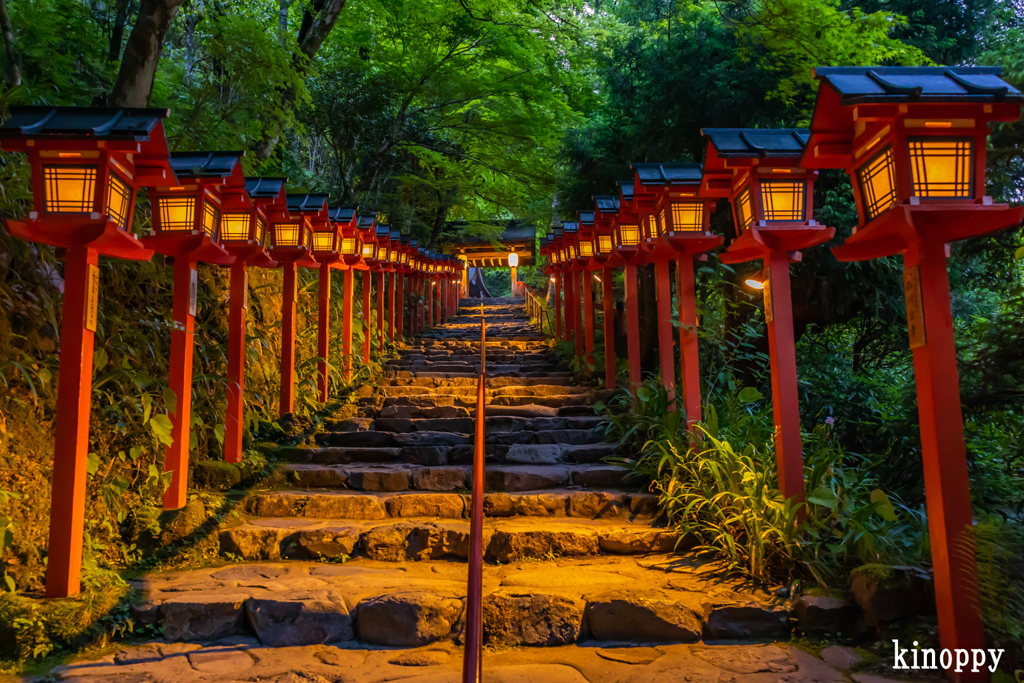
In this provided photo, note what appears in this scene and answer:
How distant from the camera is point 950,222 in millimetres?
3078

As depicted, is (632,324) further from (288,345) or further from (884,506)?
(884,506)

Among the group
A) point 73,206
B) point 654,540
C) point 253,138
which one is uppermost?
point 253,138

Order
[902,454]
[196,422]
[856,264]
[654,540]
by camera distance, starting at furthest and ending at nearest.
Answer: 1. [856,264]
2. [902,454]
3. [196,422]
4. [654,540]

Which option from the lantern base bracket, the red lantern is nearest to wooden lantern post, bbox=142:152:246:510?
the red lantern

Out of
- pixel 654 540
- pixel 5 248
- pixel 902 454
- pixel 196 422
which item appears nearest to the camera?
pixel 5 248

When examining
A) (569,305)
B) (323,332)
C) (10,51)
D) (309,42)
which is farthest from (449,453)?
(569,305)

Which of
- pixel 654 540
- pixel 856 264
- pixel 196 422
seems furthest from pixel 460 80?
pixel 654 540

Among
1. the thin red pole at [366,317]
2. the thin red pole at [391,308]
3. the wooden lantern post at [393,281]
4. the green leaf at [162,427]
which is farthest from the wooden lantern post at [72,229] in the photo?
the thin red pole at [391,308]

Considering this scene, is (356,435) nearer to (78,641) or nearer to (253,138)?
(78,641)

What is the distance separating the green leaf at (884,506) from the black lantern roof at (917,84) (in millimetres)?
2084

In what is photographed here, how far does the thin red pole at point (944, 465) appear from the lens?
2930 mm

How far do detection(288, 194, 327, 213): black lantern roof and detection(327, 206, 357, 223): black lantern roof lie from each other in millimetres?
758

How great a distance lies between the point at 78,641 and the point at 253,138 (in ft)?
21.0

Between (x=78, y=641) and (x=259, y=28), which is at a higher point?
(x=259, y=28)
